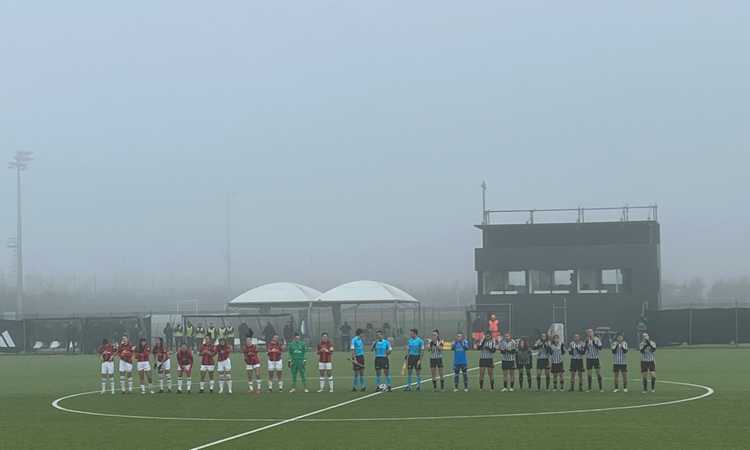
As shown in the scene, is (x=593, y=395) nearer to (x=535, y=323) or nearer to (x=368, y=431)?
(x=368, y=431)

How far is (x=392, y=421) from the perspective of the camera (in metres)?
27.9

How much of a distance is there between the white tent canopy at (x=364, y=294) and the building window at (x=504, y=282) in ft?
18.0

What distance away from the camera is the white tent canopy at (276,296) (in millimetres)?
82188

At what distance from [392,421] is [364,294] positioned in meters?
53.3

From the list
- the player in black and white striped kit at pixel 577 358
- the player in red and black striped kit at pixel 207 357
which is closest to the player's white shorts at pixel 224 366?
the player in red and black striped kit at pixel 207 357

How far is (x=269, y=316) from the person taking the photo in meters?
79.4

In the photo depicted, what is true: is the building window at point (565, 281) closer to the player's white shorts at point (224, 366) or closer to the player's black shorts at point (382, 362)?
the player's black shorts at point (382, 362)

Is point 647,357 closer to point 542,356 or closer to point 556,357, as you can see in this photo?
point 556,357

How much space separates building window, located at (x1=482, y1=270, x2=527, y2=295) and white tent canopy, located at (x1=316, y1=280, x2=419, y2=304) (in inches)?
215

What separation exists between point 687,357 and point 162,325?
43.3 metres

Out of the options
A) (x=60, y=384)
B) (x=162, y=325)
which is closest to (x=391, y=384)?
(x=60, y=384)

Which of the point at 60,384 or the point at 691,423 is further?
the point at 60,384

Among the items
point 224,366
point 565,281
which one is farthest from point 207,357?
point 565,281

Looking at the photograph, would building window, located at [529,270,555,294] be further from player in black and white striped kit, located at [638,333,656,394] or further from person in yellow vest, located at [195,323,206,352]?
player in black and white striped kit, located at [638,333,656,394]
